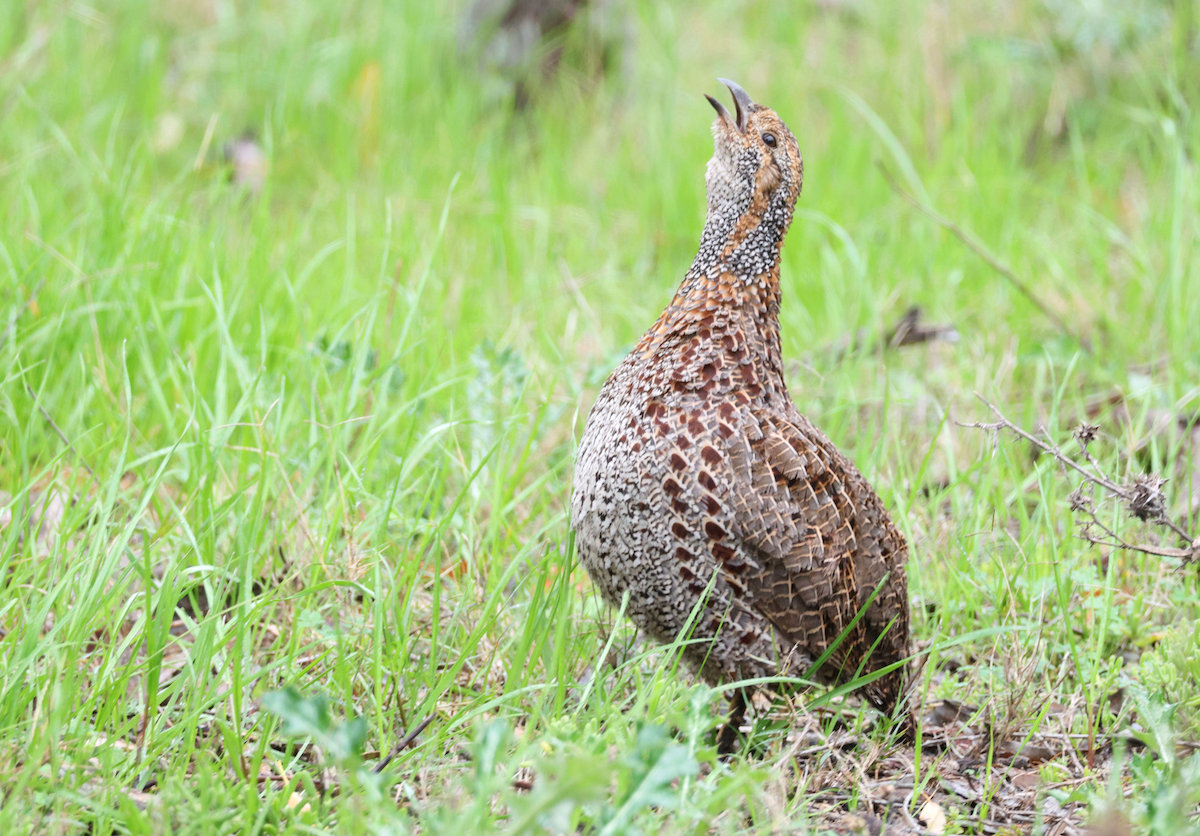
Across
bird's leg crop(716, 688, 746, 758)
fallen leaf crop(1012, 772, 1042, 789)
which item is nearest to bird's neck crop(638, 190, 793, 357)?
bird's leg crop(716, 688, 746, 758)

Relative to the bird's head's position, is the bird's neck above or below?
below

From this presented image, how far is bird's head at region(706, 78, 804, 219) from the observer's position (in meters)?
2.97

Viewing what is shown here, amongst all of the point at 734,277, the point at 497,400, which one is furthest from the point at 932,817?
the point at 497,400

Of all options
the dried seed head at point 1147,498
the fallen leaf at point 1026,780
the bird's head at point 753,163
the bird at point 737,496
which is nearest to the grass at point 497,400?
the fallen leaf at point 1026,780

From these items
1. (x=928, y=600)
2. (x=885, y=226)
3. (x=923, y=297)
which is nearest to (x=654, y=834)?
(x=928, y=600)

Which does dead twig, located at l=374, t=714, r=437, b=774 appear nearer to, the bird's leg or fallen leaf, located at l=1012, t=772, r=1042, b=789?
the bird's leg

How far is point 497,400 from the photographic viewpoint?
3916 mm

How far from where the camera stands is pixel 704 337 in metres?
2.89

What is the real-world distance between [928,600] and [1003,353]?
1.60 m

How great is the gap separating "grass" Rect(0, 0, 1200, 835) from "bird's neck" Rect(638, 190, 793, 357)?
654mm

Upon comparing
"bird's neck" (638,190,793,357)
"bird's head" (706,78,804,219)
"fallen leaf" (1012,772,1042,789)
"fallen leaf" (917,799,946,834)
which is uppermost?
"bird's head" (706,78,804,219)

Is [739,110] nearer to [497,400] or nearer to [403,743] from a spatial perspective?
[497,400]

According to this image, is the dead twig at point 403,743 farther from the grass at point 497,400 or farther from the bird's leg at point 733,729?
the bird's leg at point 733,729

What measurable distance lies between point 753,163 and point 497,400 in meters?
1.35
